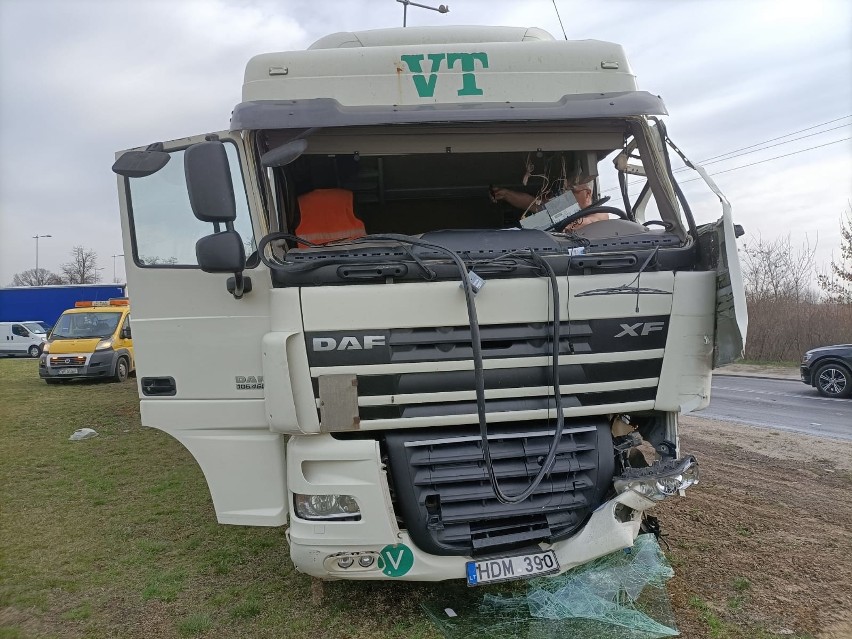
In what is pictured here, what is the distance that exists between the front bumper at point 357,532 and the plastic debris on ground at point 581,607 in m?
0.37

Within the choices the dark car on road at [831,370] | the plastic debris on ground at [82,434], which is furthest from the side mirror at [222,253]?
the dark car on road at [831,370]

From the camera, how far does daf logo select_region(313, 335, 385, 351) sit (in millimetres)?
3074

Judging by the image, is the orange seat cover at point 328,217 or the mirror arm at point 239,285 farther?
the orange seat cover at point 328,217

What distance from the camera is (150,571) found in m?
4.30

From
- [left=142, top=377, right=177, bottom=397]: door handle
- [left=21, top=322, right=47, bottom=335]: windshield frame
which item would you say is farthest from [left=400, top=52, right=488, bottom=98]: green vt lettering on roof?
[left=21, top=322, right=47, bottom=335]: windshield frame

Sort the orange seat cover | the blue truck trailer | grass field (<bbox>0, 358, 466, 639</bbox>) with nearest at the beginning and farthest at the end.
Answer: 1. grass field (<bbox>0, 358, 466, 639</bbox>)
2. the orange seat cover
3. the blue truck trailer

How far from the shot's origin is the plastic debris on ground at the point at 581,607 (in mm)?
3346

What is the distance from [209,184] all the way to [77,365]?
1366cm

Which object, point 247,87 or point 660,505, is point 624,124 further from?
A: point 660,505

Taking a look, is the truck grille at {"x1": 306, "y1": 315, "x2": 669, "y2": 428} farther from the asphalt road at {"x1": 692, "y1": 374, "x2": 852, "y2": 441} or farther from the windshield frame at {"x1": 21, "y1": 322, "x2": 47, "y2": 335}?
the windshield frame at {"x1": 21, "y1": 322, "x2": 47, "y2": 335}

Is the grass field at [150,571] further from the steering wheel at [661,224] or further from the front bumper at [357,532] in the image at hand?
the steering wheel at [661,224]

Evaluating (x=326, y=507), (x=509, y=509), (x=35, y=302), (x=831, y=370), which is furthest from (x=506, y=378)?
(x=35, y=302)

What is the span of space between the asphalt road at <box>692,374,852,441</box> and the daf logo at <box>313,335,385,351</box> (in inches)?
301

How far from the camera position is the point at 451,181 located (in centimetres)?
454
